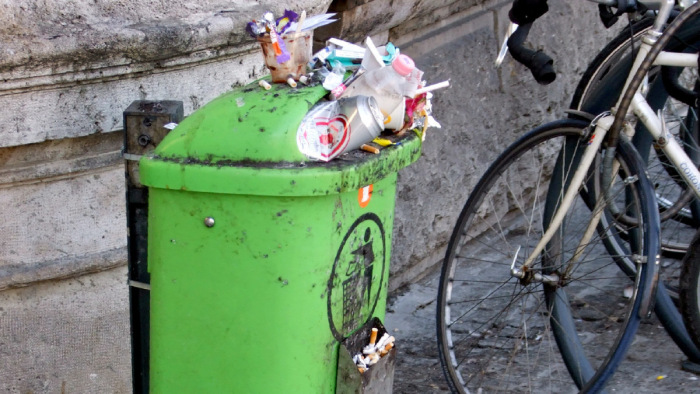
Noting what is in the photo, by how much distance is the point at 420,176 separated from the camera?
3998 millimetres

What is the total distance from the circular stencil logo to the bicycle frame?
0.81 m

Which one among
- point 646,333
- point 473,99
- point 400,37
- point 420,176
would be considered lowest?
point 646,333

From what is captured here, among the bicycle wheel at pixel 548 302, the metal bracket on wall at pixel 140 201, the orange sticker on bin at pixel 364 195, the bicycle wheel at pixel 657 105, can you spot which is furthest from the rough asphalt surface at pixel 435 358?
the orange sticker on bin at pixel 364 195

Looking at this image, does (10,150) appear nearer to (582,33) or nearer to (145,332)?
(145,332)

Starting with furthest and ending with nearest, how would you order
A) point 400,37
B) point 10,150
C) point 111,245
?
A: 1. point 400,37
2. point 111,245
3. point 10,150

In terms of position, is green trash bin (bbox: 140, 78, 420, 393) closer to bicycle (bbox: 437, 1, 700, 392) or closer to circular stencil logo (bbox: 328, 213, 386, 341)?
circular stencil logo (bbox: 328, 213, 386, 341)

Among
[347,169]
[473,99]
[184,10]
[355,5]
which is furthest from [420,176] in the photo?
[347,169]

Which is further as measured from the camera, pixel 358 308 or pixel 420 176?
pixel 420 176

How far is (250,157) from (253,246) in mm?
189

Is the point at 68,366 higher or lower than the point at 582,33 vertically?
lower

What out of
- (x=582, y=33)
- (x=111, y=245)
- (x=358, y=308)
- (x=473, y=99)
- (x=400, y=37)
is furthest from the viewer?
(x=582, y=33)

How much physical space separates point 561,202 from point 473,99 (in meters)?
1.30

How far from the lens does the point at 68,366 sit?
2.88 meters

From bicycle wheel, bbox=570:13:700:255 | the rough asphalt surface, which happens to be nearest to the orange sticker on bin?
bicycle wheel, bbox=570:13:700:255
